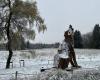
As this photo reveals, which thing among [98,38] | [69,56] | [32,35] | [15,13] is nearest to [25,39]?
[32,35]

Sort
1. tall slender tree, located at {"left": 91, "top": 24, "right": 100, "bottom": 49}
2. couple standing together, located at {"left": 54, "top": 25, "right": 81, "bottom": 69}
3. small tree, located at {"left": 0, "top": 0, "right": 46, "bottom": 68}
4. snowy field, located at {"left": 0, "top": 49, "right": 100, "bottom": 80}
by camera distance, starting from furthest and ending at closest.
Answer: tall slender tree, located at {"left": 91, "top": 24, "right": 100, "bottom": 49} → small tree, located at {"left": 0, "top": 0, "right": 46, "bottom": 68} → snowy field, located at {"left": 0, "top": 49, "right": 100, "bottom": 80} → couple standing together, located at {"left": 54, "top": 25, "right": 81, "bottom": 69}

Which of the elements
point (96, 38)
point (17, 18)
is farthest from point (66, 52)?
point (96, 38)

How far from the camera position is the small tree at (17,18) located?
106ft

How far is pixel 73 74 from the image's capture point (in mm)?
17141

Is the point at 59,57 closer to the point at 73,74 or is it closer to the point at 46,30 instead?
the point at 73,74

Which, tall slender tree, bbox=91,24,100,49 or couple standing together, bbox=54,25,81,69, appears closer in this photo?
couple standing together, bbox=54,25,81,69

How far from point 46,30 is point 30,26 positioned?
173 centimetres

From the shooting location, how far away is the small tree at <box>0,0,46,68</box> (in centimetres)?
3234

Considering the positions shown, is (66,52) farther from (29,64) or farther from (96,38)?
(96,38)

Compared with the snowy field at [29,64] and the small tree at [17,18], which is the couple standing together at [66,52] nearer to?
the snowy field at [29,64]

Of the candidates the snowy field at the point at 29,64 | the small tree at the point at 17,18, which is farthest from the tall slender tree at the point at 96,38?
the small tree at the point at 17,18

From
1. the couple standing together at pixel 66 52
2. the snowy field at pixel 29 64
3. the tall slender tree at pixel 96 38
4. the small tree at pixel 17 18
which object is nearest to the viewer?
the couple standing together at pixel 66 52

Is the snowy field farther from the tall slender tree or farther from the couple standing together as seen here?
the tall slender tree

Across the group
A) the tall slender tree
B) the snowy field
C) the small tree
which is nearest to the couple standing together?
the snowy field
